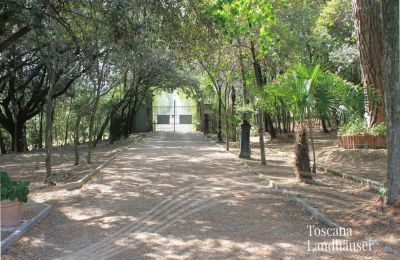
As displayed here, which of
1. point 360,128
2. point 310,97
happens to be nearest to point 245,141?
point 360,128

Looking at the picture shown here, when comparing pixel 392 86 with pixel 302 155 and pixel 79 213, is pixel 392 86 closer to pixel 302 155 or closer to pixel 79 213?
pixel 302 155

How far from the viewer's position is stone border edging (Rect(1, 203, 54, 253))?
231 inches

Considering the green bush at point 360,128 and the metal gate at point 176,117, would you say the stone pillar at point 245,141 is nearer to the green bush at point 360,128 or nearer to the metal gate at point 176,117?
the green bush at point 360,128

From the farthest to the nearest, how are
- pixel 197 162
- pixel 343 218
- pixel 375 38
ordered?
pixel 197 162 < pixel 375 38 < pixel 343 218

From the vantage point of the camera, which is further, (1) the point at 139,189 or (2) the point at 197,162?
(2) the point at 197,162

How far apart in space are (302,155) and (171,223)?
173 inches

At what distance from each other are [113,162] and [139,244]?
9919 millimetres

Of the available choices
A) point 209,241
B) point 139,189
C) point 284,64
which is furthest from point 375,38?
point 209,241

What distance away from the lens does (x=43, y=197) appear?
30.9ft

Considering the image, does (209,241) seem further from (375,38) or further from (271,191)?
(375,38)

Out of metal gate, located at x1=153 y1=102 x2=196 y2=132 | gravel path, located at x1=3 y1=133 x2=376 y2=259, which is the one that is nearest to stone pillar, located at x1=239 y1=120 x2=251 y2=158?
gravel path, located at x1=3 y1=133 x2=376 y2=259

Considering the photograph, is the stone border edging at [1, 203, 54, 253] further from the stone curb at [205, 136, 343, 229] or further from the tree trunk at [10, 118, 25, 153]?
the tree trunk at [10, 118, 25, 153]

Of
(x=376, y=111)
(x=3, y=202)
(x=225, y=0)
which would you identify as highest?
(x=225, y=0)

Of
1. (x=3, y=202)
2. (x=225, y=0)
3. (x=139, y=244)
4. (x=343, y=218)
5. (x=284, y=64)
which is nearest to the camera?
(x=139, y=244)
